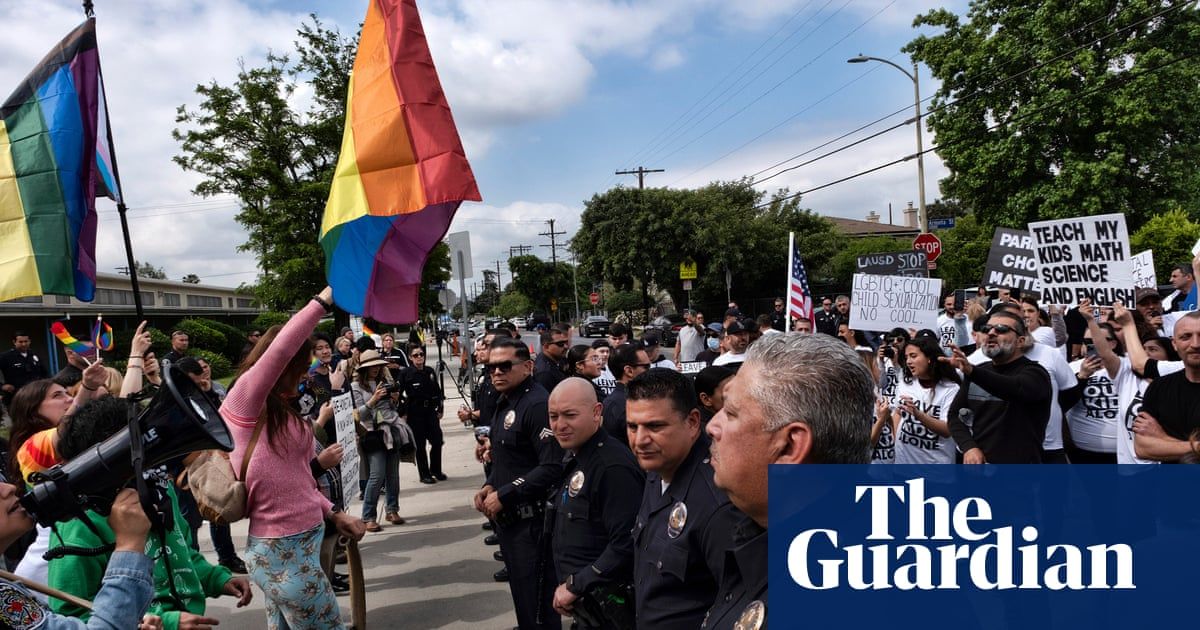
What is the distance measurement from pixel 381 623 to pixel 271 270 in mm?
27029

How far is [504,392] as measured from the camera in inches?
186

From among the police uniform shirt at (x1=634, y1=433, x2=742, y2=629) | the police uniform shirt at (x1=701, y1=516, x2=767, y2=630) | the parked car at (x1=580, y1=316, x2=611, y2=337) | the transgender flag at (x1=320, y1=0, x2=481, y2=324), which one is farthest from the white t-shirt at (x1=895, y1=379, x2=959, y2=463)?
the parked car at (x1=580, y1=316, x2=611, y2=337)

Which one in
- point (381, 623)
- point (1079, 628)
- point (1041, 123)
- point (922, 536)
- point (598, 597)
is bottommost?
point (381, 623)

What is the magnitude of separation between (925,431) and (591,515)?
308 cm

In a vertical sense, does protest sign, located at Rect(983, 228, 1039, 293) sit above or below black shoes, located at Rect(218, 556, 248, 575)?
above

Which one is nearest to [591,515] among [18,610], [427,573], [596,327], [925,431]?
[18,610]

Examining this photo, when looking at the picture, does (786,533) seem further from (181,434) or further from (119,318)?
(119,318)

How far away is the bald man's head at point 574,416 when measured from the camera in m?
3.54

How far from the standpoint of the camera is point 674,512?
258 centimetres

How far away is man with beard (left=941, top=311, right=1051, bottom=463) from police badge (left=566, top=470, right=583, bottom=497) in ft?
7.70

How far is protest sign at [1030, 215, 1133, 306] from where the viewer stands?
20.6ft

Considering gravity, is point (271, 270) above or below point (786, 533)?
above

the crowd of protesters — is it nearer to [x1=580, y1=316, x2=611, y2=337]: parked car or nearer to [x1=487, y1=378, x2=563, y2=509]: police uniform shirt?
[x1=487, y1=378, x2=563, y2=509]: police uniform shirt

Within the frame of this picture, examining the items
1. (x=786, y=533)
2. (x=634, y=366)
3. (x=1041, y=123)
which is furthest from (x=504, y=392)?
(x=1041, y=123)
